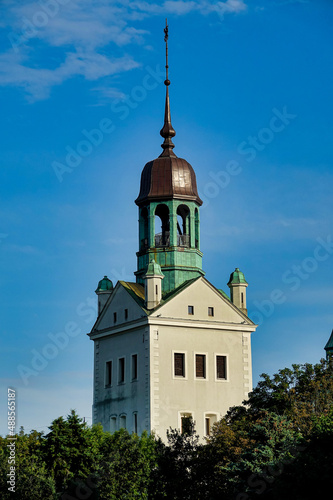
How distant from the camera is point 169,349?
69.7 m

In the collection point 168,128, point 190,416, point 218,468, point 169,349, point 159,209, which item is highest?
point 168,128

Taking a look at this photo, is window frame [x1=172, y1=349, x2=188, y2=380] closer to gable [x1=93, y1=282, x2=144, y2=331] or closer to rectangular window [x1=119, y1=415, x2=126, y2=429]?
gable [x1=93, y1=282, x2=144, y2=331]

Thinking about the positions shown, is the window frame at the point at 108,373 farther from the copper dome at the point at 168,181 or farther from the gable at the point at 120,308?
the copper dome at the point at 168,181

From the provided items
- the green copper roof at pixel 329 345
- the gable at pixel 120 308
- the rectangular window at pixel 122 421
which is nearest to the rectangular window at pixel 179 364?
the gable at pixel 120 308

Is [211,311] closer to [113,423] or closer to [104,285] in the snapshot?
[104,285]

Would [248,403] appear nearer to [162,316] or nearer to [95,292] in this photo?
[162,316]

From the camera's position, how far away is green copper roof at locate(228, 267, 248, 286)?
74.7 metres

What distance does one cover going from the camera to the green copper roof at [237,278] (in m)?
74.7

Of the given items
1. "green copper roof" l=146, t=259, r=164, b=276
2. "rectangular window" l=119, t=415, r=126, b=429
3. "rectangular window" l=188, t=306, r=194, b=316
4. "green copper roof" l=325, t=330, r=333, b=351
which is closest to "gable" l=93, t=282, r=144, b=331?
"green copper roof" l=146, t=259, r=164, b=276

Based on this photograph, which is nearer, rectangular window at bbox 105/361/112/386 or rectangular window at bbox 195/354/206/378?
rectangular window at bbox 195/354/206/378

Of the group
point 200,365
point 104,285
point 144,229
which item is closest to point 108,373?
point 104,285

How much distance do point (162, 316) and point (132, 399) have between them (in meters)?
5.67

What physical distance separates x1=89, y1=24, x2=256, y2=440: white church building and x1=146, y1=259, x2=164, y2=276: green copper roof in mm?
64

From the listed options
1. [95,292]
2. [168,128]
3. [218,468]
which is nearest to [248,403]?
[218,468]
